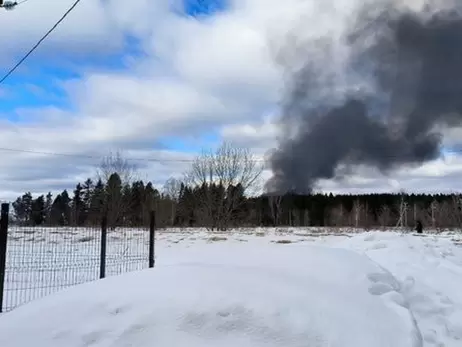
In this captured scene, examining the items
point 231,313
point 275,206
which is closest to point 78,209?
point 231,313

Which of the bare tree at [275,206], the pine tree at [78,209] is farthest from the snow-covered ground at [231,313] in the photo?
the bare tree at [275,206]

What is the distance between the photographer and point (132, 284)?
488 cm

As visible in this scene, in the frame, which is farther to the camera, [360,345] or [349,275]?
[349,275]

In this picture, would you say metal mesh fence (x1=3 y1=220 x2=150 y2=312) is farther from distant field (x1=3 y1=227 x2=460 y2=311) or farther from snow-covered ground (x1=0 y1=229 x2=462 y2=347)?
snow-covered ground (x1=0 y1=229 x2=462 y2=347)

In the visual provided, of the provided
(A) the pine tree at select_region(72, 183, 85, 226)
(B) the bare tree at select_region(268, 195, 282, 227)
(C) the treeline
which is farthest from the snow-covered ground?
(B) the bare tree at select_region(268, 195, 282, 227)

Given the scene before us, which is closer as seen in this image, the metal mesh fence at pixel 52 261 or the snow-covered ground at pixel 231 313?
the snow-covered ground at pixel 231 313

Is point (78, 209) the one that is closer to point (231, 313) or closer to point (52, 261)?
point (52, 261)

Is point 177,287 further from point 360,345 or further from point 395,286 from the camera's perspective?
point 395,286

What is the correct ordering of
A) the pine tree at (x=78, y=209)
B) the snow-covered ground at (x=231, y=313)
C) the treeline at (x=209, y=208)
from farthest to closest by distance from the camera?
the treeline at (x=209, y=208)
the pine tree at (x=78, y=209)
the snow-covered ground at (x=231, y=313)

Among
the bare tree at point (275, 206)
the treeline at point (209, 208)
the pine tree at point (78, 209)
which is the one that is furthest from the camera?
the bare tree at point (275, 206)

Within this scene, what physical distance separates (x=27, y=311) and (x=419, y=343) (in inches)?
160

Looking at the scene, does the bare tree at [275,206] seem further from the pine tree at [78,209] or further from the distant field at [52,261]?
the distant field at [52,261]

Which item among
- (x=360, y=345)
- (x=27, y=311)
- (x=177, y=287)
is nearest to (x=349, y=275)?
(x=360, y=345)

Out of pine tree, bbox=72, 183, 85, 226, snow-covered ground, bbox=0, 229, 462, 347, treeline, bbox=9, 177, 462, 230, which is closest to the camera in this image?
snow-covered ground, bbox=0, 229, 462, 347
